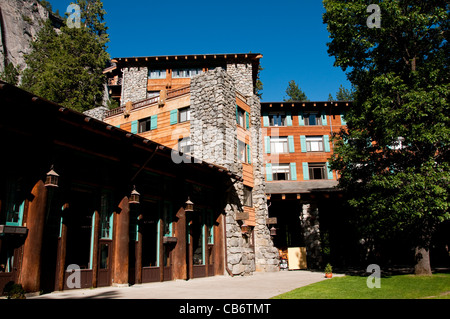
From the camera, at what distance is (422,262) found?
14.8 meters

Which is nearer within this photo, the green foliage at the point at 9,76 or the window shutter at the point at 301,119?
the window shutter at the point at 301,119

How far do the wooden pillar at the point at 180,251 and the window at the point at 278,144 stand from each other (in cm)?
2024

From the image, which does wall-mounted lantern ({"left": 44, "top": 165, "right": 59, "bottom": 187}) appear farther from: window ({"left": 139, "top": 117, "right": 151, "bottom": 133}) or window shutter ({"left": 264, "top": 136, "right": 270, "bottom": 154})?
window shutter ({"left": 264, "top": 136, "right": 270, "bottom": 154})

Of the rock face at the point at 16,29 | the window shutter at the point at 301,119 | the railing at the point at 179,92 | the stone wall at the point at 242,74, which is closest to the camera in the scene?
the railing at the point at 179,92

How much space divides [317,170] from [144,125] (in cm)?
1703

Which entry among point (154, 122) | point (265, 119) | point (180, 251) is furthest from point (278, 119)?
point (180, 251)

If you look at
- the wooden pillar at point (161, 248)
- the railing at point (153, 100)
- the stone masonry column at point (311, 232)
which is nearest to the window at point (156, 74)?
the railing at point (153, 100)

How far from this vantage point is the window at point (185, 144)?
21531 mm

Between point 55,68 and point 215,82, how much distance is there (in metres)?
18.8

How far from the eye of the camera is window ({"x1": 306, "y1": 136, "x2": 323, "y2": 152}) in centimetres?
3331

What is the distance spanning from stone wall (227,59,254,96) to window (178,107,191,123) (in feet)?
36.0

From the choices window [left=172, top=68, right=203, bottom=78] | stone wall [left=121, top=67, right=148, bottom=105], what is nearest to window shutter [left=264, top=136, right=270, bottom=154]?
window [left=172, top=68, right=203, bottom=78]

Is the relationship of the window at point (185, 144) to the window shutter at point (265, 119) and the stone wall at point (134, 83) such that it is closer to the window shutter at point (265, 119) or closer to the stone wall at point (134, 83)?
the stone wall at point (134, 83)
